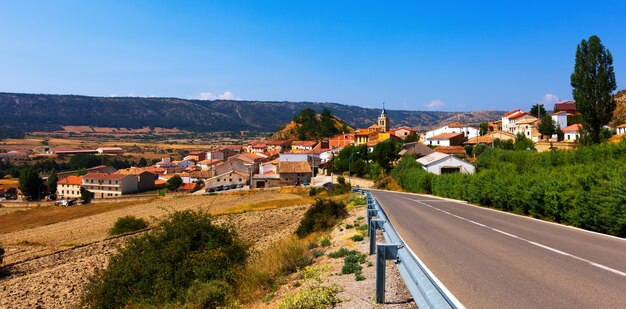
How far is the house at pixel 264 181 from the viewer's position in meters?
80.9

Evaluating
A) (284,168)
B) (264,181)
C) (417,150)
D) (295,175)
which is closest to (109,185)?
(264,181)

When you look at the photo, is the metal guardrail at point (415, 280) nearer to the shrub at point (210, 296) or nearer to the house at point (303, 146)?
the shrub at point (210, 296)

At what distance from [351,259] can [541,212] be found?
12.6 m

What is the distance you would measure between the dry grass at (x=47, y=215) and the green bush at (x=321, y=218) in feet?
137

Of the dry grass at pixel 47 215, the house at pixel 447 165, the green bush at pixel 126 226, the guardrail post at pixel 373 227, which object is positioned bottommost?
the dry grass at pixel 47 215

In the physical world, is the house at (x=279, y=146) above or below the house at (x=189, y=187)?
above

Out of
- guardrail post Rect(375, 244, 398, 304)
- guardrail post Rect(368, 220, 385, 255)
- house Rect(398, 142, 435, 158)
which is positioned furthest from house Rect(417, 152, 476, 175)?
guardrail post Rect(375, 244, 398, 304)

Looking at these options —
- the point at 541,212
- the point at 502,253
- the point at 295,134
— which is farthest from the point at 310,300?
the point at 295,134

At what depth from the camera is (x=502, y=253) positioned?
970cm

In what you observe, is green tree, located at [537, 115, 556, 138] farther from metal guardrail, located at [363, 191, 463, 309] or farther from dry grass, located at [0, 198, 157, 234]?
metal guardrail, located at [363, 191, 463, 309]

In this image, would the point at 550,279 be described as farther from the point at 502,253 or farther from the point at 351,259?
the point at 351,259

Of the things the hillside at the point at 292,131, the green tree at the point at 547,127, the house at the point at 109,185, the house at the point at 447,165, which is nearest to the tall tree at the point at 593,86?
the house at the point at 447,165

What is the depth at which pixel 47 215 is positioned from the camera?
6247 centimetres

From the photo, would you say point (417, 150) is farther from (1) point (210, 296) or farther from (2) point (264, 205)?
(1) point (210, 296)
